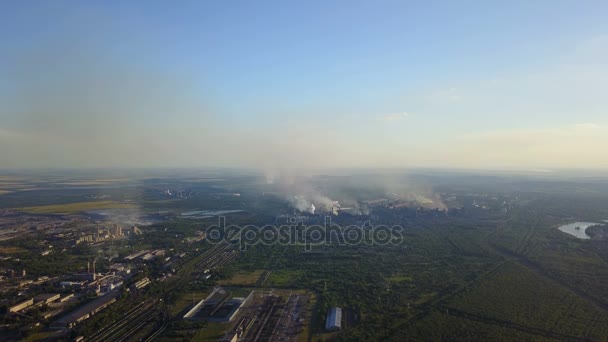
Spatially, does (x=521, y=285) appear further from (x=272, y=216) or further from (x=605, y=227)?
(x=272, y=216)

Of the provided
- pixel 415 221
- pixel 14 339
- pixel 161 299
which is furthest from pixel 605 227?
pixel 14 339

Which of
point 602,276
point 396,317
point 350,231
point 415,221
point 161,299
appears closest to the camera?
point 396,317

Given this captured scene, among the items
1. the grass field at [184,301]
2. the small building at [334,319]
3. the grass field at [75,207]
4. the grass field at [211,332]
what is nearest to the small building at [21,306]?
the grass field at [184,301]

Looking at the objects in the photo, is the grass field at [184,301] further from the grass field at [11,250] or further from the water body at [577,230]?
the water body at [577,230]

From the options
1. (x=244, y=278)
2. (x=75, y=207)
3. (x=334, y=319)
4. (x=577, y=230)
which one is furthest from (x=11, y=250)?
(x=577, y=230)

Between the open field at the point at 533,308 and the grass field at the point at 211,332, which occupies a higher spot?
the open field at the point at 533,308

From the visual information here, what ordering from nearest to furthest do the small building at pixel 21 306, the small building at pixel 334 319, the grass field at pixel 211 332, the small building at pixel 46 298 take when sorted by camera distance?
the grass field at pixel 211 332 → the small building at pixel 334 319 → the small building at pixel 21 306 → the small building at pixel 46 298

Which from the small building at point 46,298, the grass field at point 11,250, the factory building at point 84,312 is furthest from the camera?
the grass field at point 11,250

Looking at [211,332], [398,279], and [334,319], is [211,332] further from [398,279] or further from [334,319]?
[398,279]
